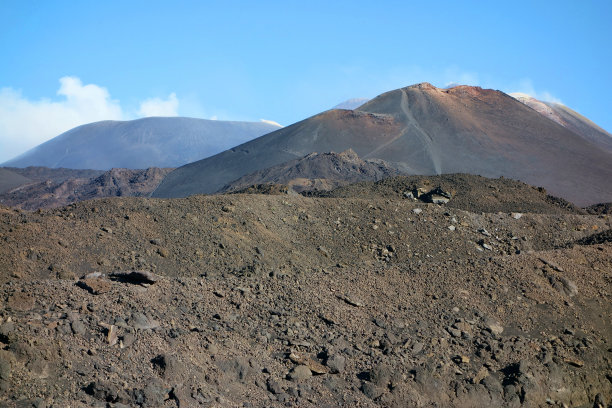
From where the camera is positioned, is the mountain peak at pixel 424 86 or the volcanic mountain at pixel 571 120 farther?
the volcanic mountain at pixel 571 120

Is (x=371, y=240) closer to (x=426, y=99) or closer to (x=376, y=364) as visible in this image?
(x=376, y=364)

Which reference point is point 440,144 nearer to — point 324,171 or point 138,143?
point 324,171

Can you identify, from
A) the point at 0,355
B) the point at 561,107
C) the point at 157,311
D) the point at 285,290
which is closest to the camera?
the point at 0,355

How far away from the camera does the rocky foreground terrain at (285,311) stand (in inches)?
232

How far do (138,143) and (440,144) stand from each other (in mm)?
40545

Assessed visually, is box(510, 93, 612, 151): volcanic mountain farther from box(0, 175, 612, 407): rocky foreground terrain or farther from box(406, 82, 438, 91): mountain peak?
box(0, 175, 612, 407): rocky foreground terrain

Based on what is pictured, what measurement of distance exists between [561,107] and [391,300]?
5956 centimetres

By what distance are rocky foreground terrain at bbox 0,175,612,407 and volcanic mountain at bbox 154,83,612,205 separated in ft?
76.6

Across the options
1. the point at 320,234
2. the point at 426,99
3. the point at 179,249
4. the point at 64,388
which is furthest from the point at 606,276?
the point at 426,99

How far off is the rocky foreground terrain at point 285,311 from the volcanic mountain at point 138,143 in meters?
54.1

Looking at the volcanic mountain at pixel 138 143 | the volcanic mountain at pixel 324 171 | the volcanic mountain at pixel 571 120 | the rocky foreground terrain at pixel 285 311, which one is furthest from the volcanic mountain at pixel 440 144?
the volcanic mountain at pixel 138 143

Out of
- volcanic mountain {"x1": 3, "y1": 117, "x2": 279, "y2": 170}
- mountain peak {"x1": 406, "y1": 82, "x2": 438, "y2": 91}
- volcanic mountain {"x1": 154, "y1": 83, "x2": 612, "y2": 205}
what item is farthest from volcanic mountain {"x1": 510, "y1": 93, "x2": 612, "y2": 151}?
volcanic mountain {"x1": 3, "y1": 117, "x2": 279, "y2": 170}

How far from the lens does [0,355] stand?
5.19m

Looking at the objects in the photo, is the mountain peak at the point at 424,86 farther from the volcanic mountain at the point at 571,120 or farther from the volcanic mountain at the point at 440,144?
the volcanic mountain at the point at 571,120
